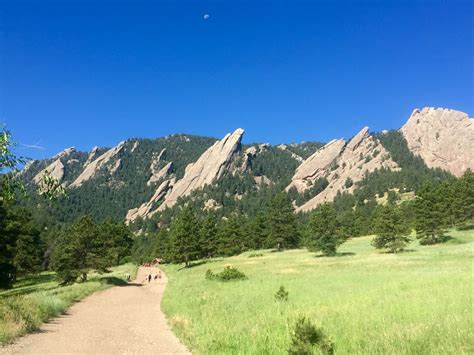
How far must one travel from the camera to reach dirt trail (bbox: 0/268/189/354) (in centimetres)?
1367

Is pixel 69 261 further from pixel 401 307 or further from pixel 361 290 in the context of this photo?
pixel 401 307

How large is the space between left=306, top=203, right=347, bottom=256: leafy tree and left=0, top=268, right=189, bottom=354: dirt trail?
1546 inches

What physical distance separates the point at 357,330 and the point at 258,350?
334cm

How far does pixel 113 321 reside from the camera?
20062mm

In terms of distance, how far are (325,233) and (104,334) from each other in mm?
49057

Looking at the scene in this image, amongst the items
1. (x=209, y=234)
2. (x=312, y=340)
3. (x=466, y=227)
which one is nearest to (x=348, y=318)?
(x=312, y=340)

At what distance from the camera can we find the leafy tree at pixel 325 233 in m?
60.3

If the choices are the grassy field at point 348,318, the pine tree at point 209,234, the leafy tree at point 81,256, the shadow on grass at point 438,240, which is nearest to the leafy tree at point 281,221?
the pine tree at point 209,234

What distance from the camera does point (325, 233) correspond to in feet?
203

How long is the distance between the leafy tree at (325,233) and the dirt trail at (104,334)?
3928 cm

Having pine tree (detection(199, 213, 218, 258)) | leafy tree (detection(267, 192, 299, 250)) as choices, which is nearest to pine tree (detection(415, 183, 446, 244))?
leafy tree (detection(267, 192, 299, 250))

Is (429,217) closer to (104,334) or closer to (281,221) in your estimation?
(281,221)

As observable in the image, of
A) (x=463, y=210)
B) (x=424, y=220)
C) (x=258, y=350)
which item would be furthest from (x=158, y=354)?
(x=463, y=210)

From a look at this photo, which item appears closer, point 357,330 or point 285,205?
point 357,330
